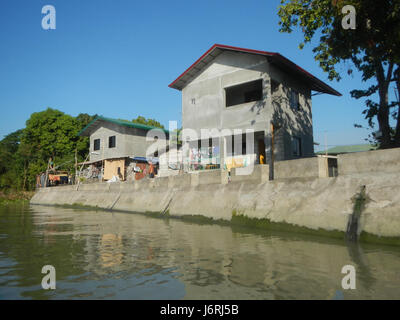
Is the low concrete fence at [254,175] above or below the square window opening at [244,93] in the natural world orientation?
below

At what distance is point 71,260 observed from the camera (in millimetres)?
5152

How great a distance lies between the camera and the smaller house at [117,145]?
3031 cm

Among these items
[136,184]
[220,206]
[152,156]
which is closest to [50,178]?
[152,156]

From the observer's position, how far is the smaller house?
99.5 feet

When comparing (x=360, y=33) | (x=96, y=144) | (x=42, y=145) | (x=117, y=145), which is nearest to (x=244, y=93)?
(x=360, y=33)

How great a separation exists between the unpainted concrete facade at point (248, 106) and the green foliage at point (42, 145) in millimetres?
25393

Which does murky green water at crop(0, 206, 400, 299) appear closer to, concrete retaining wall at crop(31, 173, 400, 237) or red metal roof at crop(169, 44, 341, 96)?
concrete retaining wall at crop(31, 173, 400, 237)

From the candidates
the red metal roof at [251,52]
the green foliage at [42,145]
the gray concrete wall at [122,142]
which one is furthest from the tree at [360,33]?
the green foliage at [42,145]

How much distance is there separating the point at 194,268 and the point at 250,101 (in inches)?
626

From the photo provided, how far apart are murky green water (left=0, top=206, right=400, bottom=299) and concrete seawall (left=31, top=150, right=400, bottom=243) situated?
3.14 ft

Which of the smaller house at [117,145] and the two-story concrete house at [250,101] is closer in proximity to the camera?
the two-story concrete house at [250,101]

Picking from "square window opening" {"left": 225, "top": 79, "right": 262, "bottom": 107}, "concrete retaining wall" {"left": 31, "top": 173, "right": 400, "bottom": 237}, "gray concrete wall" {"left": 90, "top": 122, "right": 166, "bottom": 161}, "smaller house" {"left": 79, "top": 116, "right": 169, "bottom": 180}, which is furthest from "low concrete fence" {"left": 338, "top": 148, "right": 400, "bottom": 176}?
"gray concrete wall" {"left": 90, "top": 122, "right": 166, "bottom": 161}

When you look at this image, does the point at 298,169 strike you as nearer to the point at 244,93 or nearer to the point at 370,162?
the point at 370,162

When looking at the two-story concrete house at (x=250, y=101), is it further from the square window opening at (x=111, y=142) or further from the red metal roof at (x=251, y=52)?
the square window opening at (x=111, y=142)
